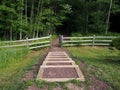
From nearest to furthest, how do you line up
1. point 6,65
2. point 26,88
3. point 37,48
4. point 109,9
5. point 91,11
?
point 26,88
point 6,65
point 37,48
point 109,9
point 91,11

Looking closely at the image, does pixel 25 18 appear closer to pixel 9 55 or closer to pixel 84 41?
pixel 84 41

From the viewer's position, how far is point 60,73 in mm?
7141

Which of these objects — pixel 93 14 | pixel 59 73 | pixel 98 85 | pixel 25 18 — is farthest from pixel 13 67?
pixel 93 14

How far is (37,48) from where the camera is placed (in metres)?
16.7

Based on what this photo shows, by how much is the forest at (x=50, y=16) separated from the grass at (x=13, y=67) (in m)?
12.8

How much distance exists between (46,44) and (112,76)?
33.7ft

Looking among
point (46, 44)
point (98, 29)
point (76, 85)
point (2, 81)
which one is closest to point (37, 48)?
point (46, 44)

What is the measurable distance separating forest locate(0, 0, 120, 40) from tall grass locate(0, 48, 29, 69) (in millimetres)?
12955

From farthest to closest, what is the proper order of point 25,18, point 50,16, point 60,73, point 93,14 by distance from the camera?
point 50,16
point 93,14
point 25,18
point 60,73

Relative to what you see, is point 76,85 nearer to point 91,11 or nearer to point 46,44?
point 46,44

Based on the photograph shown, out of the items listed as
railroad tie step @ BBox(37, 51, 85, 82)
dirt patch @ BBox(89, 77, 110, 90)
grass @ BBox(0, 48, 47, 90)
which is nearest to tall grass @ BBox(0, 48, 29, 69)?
grass @ BBox(0, 48, 47, 90)

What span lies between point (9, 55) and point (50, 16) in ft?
71.2

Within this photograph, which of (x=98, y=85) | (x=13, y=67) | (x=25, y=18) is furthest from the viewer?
(x=25, y=18)

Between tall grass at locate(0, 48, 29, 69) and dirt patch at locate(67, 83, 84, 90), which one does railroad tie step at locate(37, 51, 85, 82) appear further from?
tall grass at locate(0, 48, 29, 69)
